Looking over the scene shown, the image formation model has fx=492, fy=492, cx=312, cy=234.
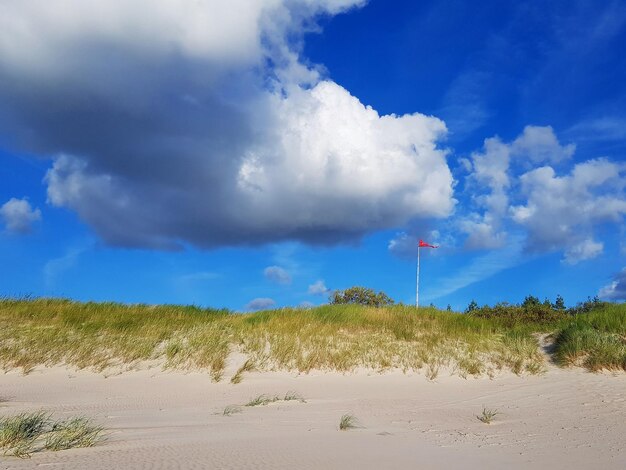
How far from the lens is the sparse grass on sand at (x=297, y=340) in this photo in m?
12.0

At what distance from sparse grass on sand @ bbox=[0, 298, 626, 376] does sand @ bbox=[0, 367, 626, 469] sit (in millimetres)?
448

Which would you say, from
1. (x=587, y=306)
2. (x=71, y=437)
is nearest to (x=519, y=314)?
(x=587, y=306)

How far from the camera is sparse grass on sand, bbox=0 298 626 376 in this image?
39.5 ft

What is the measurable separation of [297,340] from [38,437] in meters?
8.95

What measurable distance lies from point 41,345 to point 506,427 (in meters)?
11.2

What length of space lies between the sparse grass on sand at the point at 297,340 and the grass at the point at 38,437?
6327 millimetres

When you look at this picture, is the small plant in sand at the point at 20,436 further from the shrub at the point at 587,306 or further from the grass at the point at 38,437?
the shrub at the point at 587,306

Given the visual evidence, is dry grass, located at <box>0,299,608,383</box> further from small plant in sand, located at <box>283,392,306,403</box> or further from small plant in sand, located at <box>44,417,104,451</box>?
small plant in sand, located at <box>44,417,104,451</box>

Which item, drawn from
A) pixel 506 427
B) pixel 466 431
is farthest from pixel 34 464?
pixel 506 427

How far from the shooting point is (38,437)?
4.87 metres

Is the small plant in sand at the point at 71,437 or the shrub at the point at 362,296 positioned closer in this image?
the small plant in sand at the point at 71,437

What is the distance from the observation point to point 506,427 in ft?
22.1

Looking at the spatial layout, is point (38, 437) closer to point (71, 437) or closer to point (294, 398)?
point (71, 437)

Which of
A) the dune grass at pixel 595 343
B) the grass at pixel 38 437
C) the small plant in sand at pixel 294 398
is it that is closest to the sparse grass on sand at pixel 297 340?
the dune grass at pixel 595 343
